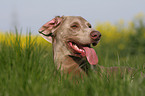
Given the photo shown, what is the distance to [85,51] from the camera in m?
4.23

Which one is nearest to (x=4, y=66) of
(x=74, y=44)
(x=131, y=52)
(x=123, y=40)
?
(x=74, y=44)

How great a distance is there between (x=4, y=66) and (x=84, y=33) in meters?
1.86

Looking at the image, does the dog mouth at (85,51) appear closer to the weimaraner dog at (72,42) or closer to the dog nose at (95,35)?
the weimaraner dog at (72,42)

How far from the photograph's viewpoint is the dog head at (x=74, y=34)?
4.17m

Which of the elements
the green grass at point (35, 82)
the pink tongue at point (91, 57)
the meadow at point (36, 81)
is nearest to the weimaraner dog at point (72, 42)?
the pink tongue at point (91, 57)

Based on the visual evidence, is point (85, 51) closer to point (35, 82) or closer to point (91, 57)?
point (91, 57)

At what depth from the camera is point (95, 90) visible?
2.74 metres

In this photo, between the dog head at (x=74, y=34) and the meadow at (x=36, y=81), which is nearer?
the meadow at (x=36, y=81)

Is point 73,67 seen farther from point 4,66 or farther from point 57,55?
point 4,66

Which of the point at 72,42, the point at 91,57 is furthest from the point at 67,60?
the point at 91,57

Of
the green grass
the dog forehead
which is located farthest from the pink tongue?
the dog forehead

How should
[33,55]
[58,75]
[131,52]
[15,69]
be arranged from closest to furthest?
1. [15,69]
2. [33,55]
3. [58,75]
4. [131,52]

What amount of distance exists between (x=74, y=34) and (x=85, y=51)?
50 cm

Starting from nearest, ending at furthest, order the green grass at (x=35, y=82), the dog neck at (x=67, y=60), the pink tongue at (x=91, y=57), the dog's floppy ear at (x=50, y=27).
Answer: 1. the green grass at (x=35, y=82)
2. the pink tongue at (x=91, y=57)
3. the dog neck at (x=67, y=60)
4. the dog's floppy ear at (x=50, y=27)
